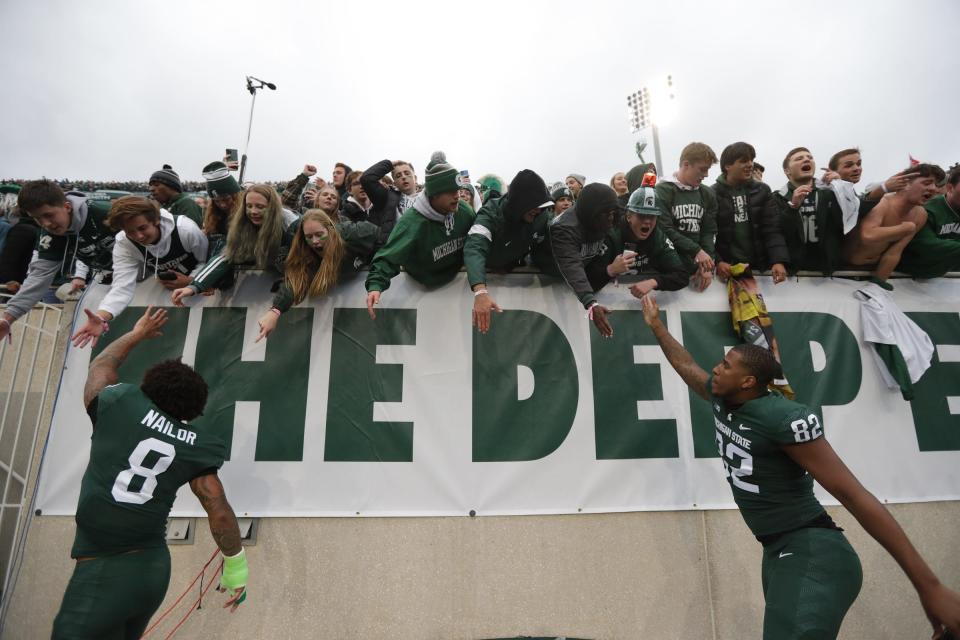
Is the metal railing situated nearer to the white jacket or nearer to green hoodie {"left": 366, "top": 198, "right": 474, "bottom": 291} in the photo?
the white jacket

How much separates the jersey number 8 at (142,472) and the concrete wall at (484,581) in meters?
1.14

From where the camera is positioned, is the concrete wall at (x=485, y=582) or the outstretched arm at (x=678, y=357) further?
the concrete wall at (x=485, y=582)

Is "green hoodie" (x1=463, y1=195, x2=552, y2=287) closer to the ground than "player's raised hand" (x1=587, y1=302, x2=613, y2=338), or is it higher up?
higher up

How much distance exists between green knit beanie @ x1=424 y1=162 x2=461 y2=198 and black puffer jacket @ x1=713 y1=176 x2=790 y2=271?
91.9 inches

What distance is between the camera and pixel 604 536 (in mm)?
3791

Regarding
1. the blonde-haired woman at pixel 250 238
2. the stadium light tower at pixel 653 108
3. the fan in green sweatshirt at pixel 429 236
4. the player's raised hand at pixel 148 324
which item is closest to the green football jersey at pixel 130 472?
the player's raised hand at pixel 148 324

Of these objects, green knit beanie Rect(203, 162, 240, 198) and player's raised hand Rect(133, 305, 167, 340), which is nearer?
player's raised hand Rect(133, 305, 167, 340)

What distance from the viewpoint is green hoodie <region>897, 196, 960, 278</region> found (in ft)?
14.7

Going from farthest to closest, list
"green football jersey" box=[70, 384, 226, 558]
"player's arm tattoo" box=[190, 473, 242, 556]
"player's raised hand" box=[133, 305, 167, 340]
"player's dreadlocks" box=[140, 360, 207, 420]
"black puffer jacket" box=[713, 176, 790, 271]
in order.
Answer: "black puffer jacket" box=[713, 176, 790, 271] → "player's raised hand" box=[133, 305, 167, 340] → "player's dreadlocks" box=[140, 360, 207, 420] → "player's arm tattoo" box=[190, 473, 242, 556] → "green football jersey" box=[70, 384, 226, 558]

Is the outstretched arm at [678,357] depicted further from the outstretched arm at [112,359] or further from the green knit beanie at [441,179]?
the outstretched arm at [112,359]

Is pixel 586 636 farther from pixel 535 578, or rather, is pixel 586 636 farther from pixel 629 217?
pixel 629 217

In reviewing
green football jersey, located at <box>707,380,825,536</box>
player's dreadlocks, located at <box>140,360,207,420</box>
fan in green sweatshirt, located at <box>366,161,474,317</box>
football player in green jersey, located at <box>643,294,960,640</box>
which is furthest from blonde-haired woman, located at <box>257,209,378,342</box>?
green football jersey, located at <box>707,380,825,536</box>

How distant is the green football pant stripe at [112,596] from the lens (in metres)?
2.52

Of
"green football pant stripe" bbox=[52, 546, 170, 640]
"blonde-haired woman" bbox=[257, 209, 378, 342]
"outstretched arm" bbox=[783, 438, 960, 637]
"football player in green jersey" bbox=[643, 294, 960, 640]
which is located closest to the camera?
"outstretched arm" bbox=[783, 438, 960, 637]
